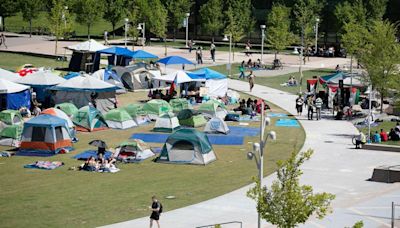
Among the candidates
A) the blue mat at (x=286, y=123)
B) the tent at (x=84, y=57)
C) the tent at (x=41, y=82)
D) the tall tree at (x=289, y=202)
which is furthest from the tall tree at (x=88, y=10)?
the tall tree at (x=289, y=202)

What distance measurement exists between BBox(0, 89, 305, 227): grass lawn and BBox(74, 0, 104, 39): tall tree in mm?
54124

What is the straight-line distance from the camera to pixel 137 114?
47094 millimetres

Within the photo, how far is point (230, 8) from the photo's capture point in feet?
307

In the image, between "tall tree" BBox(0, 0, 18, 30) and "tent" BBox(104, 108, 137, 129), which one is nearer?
"tent" BBox(104, 108, 137, 129)

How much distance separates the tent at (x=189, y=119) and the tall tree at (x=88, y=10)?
159 ft

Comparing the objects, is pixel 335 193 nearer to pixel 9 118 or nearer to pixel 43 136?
pixel 43 136

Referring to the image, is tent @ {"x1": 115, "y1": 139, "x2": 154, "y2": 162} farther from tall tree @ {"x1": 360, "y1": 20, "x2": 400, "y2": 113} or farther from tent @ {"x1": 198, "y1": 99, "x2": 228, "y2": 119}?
tall tree @ {"x1": 360, "y1": 20, "x2": 400, "y2": 113}

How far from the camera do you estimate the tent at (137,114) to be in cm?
4678

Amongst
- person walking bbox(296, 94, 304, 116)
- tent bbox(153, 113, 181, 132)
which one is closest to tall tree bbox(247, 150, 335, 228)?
tent bbox(153, 113, 181, 132)

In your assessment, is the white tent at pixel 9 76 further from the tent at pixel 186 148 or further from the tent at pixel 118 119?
the tent at pixel 186 148

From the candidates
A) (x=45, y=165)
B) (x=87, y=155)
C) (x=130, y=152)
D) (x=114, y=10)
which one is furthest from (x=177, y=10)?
(x=45, y=165)

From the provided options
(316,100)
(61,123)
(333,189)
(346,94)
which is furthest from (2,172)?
(346,94)

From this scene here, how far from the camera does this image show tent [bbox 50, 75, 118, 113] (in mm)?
50188

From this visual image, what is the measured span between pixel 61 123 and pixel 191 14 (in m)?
66.9
